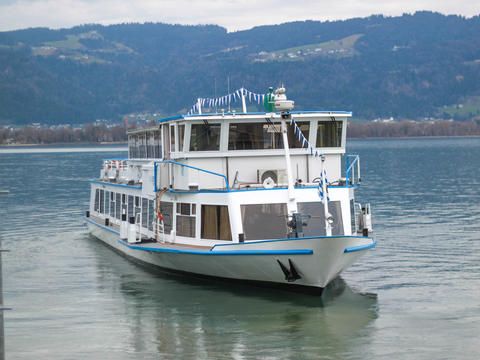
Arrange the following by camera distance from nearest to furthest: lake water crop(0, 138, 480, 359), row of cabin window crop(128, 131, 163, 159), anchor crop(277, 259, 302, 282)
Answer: lake water crop(0, 138, 480, 359) < anchor crop(277, 259, 302, 282) < row of cabin window crop(128, 131, 163, 159)

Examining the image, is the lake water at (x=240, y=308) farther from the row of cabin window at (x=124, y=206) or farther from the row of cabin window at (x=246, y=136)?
the row of cabin window at (x=246, y=136)

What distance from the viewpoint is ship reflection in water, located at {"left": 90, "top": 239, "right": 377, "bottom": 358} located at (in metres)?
20.7

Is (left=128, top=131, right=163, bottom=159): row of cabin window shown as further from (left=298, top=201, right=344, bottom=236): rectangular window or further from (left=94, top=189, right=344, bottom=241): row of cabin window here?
(left=298, top=201, right=344, bottom=236): rectangular window

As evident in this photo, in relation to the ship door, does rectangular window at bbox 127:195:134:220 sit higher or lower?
lower

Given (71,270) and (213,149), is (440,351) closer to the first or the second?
(213,149)

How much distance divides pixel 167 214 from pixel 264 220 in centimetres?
399

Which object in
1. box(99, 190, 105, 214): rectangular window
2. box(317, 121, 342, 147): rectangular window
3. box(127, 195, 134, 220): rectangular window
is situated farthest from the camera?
box(99, 190, 105, 214): rectangular window

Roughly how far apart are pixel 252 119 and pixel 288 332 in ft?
24.1

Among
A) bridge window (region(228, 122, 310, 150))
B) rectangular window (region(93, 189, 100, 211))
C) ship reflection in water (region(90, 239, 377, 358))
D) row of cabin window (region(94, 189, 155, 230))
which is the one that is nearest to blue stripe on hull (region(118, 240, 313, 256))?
ship reflection in water (region(90, 239, 377, 358))

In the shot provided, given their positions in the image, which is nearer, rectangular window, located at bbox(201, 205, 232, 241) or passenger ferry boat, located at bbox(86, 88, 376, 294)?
passenger ferry boat, located at bbox(86, 88, 376, 294)

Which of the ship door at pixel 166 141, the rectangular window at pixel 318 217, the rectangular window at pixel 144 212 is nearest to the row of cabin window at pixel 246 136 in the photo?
the ship door at pixel 166 141

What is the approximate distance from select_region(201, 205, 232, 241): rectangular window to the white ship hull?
0.54 m

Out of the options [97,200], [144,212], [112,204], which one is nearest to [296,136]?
[144,212]

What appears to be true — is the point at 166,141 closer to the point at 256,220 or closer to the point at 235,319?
the point at 256,220
